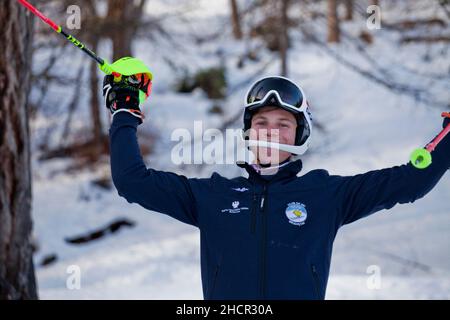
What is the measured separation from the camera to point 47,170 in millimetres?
18062

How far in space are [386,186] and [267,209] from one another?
1.70 feet

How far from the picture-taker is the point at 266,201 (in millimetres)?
2947

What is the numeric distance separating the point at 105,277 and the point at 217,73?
8.88 metres

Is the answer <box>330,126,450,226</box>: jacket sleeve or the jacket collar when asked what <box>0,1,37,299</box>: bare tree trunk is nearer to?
the jacket collar

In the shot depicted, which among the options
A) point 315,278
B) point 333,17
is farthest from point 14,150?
point 333,17

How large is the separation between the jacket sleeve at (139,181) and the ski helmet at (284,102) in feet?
1.35

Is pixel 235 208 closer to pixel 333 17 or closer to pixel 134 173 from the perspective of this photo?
pixel 134 173

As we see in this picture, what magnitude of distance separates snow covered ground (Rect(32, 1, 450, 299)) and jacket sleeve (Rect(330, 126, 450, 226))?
3.76 meters

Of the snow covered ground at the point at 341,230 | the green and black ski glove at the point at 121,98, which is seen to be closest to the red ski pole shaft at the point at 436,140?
the green and black ski glove at the point at 121,98

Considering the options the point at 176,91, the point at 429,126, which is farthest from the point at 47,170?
the point at 429,126

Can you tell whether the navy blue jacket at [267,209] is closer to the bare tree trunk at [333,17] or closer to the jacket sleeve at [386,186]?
the jacket sleeve at [386,186]

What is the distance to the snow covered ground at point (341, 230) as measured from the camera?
9242 mm

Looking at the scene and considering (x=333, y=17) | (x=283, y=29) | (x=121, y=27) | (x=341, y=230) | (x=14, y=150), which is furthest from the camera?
(x=333, y=17)

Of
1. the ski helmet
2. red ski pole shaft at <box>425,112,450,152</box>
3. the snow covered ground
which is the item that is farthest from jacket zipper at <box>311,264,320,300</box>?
the snow covered ground
